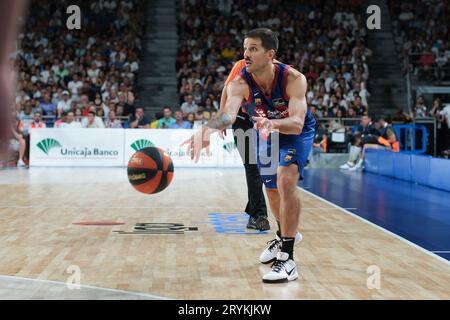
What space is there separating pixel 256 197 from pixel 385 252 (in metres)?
1.70

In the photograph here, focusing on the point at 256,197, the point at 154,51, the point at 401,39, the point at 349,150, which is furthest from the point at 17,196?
the point at 401,39

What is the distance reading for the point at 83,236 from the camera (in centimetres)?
670

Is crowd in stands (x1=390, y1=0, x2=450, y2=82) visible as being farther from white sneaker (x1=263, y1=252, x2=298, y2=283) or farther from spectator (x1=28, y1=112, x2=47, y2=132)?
white sneaker (x1=263, y1=252, x2=298, y2=283)

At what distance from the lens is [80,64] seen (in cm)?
2219

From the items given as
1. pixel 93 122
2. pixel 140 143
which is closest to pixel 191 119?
pixel 140 143

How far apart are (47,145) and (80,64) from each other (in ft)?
18.3

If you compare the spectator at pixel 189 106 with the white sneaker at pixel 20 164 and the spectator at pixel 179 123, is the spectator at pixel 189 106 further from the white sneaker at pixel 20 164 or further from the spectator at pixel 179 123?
the white sneaker at pixel 20 164

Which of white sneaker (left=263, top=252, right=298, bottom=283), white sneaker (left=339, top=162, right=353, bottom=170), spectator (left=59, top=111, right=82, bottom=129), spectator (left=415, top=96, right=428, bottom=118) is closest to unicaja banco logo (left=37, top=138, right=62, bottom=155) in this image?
spectator (left=59, top=111, right=82, bottom=129)

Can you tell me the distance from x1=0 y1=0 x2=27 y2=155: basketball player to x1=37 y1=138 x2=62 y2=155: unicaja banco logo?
55.6 feet

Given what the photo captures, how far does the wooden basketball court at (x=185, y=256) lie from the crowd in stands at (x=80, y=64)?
9086 millimetres

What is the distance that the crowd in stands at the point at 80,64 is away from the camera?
62.6 ft

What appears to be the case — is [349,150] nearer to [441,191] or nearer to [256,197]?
[441,191]

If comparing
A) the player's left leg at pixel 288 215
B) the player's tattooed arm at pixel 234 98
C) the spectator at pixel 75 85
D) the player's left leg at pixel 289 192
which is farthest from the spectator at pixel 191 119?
the player's left leg at pixel 288 215
